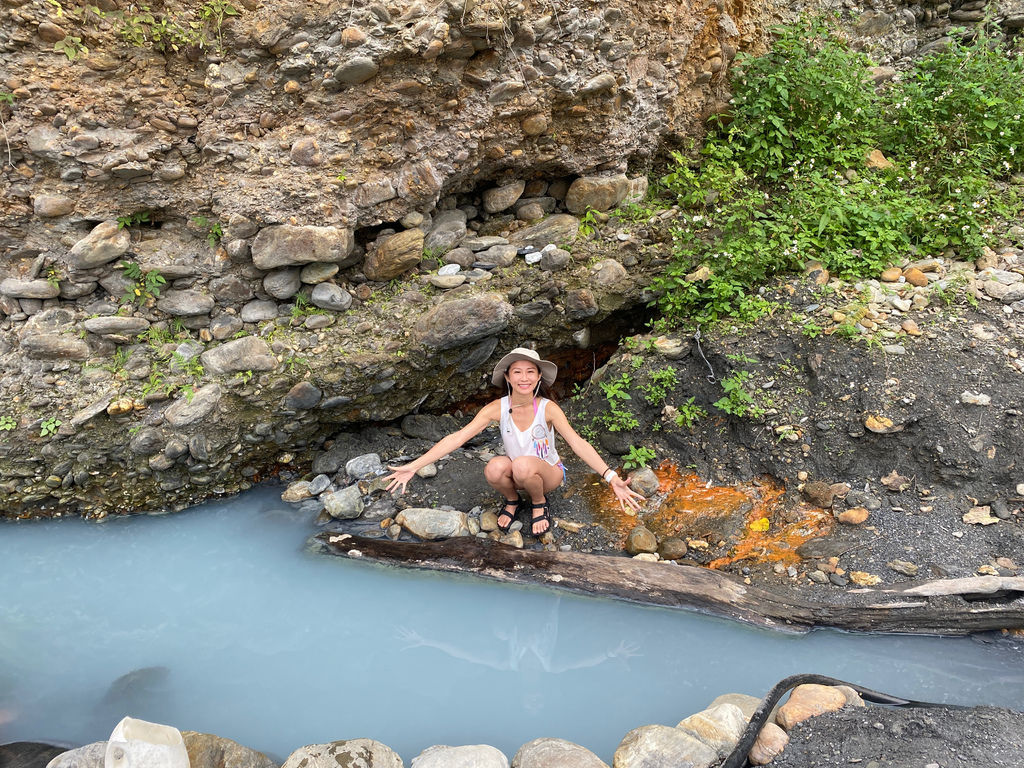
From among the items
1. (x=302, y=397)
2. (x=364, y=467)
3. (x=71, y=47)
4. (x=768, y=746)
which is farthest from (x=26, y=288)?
(x=768, y=746)

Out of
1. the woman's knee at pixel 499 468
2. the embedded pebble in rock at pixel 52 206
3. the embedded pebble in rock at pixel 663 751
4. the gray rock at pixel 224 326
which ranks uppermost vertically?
the embedded pebble in rock at pixel 52 206

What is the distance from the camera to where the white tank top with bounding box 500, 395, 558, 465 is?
3760 mm

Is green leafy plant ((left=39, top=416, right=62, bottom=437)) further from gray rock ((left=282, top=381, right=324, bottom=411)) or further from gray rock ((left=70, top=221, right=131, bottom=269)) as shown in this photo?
gray rock ((left=282, top=381, right=324, bottom=411))

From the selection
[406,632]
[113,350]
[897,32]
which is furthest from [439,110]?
[897,32]

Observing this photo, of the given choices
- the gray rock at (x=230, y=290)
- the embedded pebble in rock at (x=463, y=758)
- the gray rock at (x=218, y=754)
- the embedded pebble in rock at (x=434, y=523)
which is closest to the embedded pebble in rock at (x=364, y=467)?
the embedded pebble in rock at (x=434, y=523)

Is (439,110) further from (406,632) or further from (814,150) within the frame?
(406,632)

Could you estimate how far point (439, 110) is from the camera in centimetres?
412

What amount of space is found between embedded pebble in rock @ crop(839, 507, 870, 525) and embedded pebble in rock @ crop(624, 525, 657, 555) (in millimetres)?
1099

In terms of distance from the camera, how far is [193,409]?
13.4 ft

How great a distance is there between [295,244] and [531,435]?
6.54ft

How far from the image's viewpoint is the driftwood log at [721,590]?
3084mm

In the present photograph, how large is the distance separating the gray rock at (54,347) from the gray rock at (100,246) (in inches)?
Answer: 19.2

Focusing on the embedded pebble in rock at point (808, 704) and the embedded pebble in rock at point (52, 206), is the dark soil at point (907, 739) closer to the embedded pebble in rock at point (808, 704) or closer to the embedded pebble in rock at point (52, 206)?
the embedded pebble in rock at point (808, 704)

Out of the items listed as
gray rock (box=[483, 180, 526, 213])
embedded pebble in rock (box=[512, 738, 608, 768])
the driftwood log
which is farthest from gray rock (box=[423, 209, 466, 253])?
embedded pebble in rock (box=[512, 738, 608, 768])
